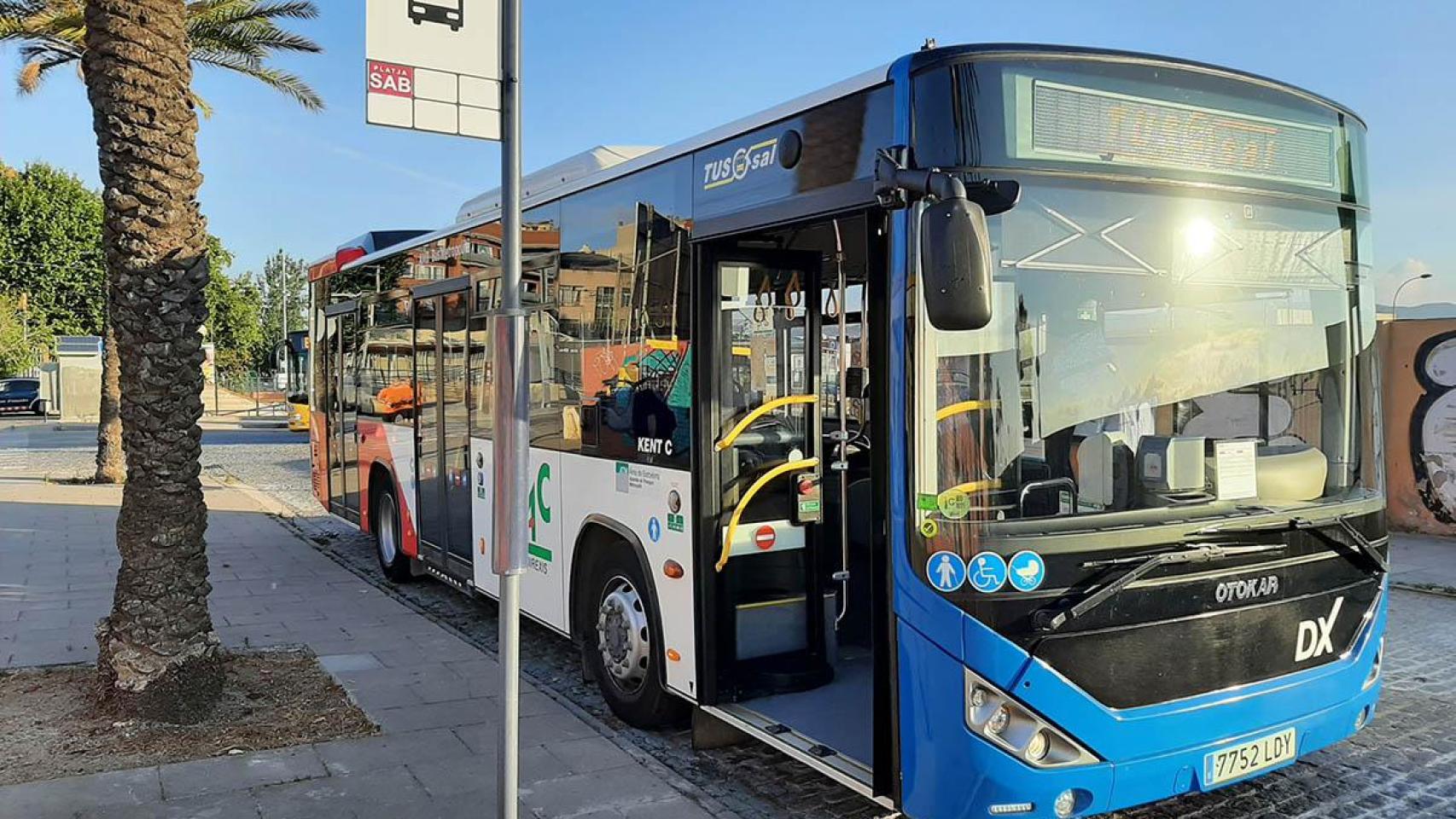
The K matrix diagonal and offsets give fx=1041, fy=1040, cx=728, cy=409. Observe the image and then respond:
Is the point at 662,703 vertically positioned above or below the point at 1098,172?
below

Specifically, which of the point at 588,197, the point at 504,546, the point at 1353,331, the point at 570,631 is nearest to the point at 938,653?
the point at 504,546

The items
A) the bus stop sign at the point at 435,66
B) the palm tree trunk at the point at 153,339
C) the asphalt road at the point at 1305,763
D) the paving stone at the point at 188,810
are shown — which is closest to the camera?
the bus stop sign at the point at 435,66

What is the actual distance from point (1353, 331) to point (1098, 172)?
1.52 m

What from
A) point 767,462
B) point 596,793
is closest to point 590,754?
point 596,793

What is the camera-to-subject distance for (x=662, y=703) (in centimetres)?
553

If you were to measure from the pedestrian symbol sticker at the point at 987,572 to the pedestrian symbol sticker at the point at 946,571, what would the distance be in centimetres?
4

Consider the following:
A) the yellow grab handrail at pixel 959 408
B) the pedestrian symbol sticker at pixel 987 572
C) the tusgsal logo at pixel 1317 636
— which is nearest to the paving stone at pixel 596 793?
the pedestrian symbol sticker at pixel 987 572

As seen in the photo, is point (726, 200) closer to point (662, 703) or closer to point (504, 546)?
point (504, 546)

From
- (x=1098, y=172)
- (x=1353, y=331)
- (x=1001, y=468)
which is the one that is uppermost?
(x=1098, y=172)

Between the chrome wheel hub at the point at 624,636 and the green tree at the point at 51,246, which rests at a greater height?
the green tree at the point at 51,246

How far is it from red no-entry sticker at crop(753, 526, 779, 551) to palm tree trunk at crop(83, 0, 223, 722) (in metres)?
3.29

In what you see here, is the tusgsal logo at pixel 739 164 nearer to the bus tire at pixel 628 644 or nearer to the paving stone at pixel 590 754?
the bus tire at pixel 628 644

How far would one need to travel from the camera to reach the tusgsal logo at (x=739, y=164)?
455cm

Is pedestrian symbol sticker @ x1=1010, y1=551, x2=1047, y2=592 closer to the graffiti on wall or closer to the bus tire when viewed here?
the bus tire
